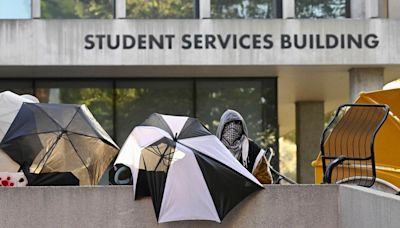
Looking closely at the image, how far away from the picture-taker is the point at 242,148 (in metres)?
8.47

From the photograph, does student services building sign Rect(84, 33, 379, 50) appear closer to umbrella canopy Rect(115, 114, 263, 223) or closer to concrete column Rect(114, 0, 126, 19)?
concrete column Rect(114, 0, 126, 19)

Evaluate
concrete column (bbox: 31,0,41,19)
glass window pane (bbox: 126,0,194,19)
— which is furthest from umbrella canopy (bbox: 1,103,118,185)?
glass window pane (bbox: 126,0,194,19)

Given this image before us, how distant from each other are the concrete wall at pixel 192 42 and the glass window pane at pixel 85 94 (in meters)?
2.08

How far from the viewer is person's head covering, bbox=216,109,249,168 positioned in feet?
27.8

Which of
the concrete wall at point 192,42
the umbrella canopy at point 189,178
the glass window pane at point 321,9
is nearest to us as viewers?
the umbrella canopy at point 189,178

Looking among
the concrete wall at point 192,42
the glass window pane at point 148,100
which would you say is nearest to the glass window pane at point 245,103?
the glass window pane at point 148,100

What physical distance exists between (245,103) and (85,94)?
351cm

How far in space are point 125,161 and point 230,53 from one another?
8.99 metres

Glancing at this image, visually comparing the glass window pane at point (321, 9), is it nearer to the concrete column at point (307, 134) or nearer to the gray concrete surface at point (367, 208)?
the concrete column at point (307, 134)

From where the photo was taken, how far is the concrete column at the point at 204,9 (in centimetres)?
1703

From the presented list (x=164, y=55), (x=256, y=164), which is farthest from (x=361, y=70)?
(x=256, y=164)

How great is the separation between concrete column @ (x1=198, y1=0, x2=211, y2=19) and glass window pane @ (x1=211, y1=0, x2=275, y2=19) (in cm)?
57

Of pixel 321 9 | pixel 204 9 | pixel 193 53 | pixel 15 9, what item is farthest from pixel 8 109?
pixel 321 9

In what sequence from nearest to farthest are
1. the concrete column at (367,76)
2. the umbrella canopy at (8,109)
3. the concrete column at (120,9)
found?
the umbrella canopy at (8,109) < the concrete column at (120,9) < the concrete column at (367,76)
